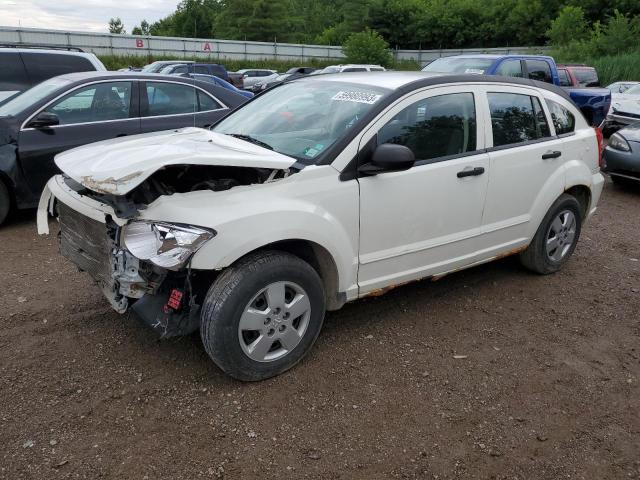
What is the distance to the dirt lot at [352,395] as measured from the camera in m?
2.71

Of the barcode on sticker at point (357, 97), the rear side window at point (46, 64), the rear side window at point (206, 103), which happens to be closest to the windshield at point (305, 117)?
the barcode on sticker at point (357, 97)

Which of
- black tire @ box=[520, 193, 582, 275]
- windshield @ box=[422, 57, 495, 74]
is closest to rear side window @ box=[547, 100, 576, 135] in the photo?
black tire @ box=[520, 193, 582, 275]

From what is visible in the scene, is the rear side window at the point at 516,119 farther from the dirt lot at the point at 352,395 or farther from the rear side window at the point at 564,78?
the rear side window at the point at 564,78

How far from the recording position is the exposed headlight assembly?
8.33m

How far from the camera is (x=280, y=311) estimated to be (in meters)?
3.24

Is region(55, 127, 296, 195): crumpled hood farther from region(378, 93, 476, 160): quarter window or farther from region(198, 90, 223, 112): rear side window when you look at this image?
region(198, 90, 223, 112): rear side window

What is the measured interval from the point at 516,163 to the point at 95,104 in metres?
4.60

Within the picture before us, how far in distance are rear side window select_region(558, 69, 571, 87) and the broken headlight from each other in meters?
12.8

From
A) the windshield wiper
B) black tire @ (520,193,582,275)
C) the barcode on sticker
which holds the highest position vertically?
the barcode on sticker

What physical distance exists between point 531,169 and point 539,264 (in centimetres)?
95

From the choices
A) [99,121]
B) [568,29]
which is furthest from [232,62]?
[99,121]

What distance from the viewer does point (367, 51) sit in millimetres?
44812

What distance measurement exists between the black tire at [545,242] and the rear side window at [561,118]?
1.83 ft

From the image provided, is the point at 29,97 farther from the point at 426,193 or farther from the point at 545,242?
the point at 545,242
